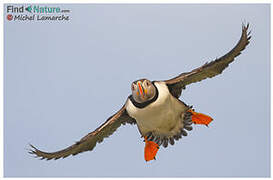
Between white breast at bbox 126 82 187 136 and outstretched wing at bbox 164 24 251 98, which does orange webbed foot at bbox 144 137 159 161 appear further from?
outstretched wing at bbox 164 24 251 98

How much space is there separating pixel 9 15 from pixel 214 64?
5014 millimetres

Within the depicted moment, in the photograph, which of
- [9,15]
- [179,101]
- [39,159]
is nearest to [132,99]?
[179,101]

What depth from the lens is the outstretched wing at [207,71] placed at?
29.9 feet

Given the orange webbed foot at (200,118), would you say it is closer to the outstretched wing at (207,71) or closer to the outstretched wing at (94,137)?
the outstretched wing at (207,71)

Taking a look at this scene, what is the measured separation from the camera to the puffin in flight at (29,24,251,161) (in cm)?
894

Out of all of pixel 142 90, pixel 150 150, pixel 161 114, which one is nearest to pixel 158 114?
pixel 161 114

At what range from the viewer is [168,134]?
9.79m

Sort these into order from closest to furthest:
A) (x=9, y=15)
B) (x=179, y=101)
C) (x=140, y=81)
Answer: (x=140, y=81) → (x=179, y=101) → (x=9, y=15)

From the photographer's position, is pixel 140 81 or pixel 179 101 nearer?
pixel 140 81

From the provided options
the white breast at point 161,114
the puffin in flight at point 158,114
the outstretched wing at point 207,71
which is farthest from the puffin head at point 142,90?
the outstretched wing at point 207,71

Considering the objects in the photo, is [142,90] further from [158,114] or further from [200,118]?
[200,118]

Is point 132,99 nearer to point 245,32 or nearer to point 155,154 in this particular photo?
point 155,154

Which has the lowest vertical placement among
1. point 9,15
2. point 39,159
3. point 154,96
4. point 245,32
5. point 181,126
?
point 39,159

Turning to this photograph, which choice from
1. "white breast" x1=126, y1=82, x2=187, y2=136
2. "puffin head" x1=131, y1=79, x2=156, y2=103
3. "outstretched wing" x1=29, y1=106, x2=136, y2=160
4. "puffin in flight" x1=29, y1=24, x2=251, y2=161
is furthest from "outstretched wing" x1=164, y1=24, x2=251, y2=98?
"outstretched wing" x1=29, y1=106, x2=136, y2=160
